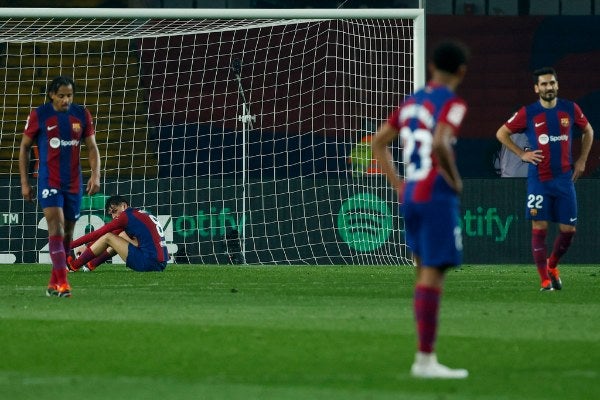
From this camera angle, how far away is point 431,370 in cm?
635

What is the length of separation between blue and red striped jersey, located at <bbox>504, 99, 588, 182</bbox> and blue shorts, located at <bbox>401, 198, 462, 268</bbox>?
6852 millimetres

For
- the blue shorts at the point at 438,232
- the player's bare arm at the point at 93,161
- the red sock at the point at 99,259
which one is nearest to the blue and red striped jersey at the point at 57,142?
the player's bare arm at the point at 93,161

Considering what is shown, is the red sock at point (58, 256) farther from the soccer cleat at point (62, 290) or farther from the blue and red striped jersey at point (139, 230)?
the blue and red striped jersey at point (139, 230)

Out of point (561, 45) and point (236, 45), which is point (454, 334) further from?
point (561, 45)

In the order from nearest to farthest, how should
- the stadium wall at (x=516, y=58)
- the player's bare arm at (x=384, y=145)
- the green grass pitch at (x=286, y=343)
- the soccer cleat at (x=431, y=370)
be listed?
the green grass pitch at (x=286, y=343) < the soccer cleat at (x=431, y=370) < the player's bare arm at (x=384, y=145) < the stadium wall at (x=516, y=58)

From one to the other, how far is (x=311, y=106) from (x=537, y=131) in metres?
12.2

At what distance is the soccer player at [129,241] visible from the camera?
699 inches

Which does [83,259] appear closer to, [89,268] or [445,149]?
[89,268]

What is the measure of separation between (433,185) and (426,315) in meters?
0.60

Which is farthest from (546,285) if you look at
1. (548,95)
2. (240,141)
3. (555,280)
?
(240,141)

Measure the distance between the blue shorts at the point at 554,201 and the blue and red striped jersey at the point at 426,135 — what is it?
268 inches

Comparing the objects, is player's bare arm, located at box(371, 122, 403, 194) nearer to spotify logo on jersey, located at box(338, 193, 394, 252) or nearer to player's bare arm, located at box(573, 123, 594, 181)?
player's bare arm, located at box(573, 123, 594, 181)

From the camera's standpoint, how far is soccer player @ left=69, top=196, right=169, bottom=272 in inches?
699

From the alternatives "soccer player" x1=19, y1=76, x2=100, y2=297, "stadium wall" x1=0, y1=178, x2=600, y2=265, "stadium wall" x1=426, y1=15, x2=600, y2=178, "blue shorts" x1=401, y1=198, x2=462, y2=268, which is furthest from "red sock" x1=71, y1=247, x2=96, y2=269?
"stadium wall" x1=426, y1=15, x2=600, y2=178
